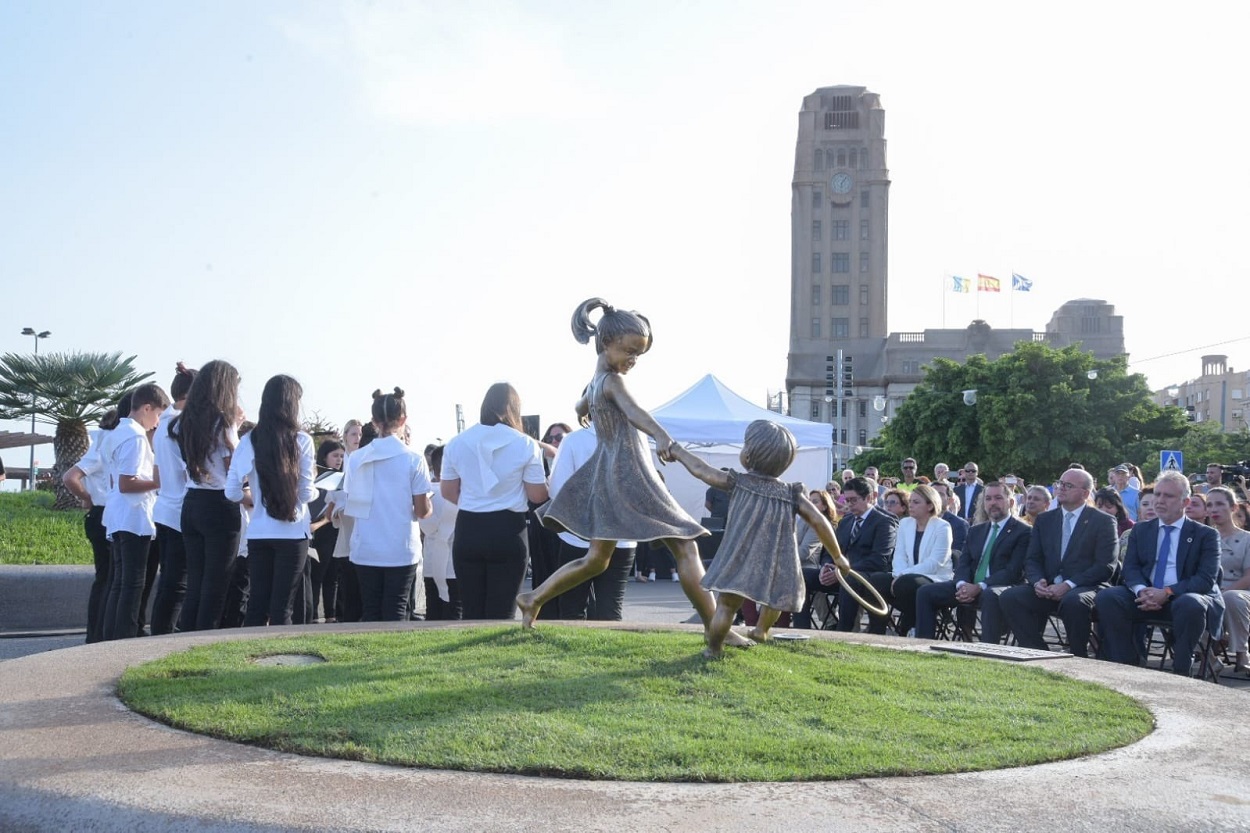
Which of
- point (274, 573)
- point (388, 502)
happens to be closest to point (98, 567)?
point (274, 573)

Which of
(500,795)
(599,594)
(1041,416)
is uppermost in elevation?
(1041,416)

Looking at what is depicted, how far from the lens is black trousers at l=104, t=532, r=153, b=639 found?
856 cm

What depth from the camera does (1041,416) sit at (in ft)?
208

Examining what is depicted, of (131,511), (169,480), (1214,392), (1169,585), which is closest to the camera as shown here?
(131,511)

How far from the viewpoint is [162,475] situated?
28.4 feet

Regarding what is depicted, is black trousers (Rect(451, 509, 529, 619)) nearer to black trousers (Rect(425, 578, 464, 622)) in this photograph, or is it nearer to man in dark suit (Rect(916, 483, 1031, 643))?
black trousers (Rect(425, 578, 464, 622))

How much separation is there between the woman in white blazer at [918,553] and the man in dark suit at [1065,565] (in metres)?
1.09

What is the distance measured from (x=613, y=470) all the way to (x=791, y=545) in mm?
1080

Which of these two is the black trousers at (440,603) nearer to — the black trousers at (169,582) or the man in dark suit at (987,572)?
the black trousers at (169,582)

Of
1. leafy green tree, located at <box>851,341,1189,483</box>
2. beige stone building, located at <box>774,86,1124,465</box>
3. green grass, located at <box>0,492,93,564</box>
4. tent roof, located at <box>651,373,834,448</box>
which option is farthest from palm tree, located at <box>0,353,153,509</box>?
beige stone building, located at <box>774,86,1124,465</box>

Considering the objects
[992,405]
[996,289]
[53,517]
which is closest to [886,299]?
[996,289]

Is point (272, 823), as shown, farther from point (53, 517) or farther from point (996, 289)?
point (996, 289)

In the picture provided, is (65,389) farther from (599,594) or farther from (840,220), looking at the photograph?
(840,220)

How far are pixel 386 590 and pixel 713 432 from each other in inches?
535
